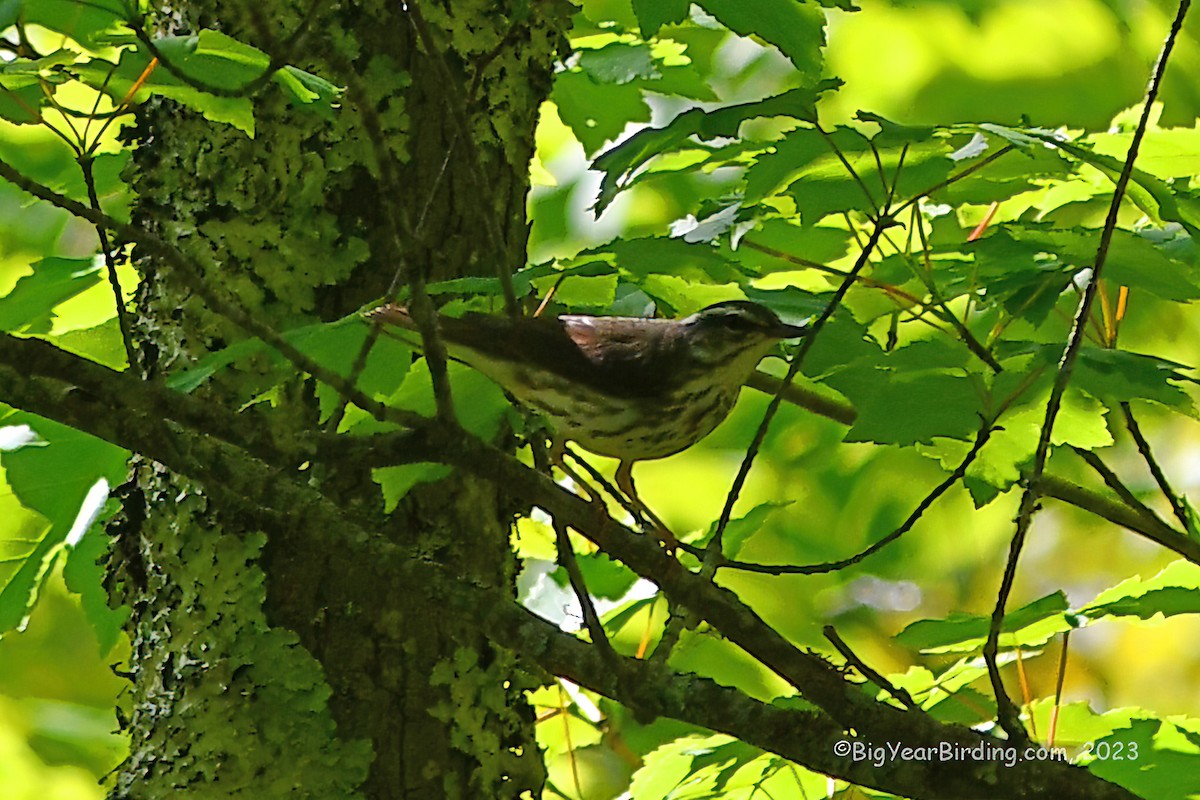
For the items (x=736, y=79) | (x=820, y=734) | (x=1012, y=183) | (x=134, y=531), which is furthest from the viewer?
(x=736, y=79)

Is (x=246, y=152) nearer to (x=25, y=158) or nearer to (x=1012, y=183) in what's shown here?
(x=25, y=158)

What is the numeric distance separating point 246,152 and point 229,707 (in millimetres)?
886

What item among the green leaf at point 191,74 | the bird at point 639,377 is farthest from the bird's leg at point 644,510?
the green leaf at point 191,74

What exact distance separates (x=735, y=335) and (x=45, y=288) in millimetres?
1192

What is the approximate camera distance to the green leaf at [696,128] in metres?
1.40

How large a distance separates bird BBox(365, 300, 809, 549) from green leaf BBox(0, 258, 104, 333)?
2.54ft

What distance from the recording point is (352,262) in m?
2.02

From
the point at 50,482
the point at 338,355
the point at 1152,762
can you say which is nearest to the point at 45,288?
the point at 50,482

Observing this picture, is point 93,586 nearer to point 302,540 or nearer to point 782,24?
point 302,540

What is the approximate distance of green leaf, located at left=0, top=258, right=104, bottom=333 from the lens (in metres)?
2.04

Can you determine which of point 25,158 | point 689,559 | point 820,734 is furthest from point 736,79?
point 820,734

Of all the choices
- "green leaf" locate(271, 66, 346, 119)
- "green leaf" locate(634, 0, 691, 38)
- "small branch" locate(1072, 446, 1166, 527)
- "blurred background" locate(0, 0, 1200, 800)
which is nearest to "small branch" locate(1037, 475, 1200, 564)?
"small branch" locate(1072, 446, 1166, 527)

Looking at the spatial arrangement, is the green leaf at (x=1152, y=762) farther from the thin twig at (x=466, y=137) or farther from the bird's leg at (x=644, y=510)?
the thin twig at (x=466, y=137)

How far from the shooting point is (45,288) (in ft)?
6.82
